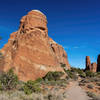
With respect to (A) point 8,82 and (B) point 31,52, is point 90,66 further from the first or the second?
(A) point 8,82

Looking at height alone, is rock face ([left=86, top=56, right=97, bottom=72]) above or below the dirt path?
above

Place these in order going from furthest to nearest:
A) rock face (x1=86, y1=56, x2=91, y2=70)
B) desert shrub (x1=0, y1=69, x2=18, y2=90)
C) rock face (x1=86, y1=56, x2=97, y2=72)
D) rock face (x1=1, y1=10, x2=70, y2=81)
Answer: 1. rock face (x1=86, y1=56, x2=91, y2=70)
2. rock face (x1=86, y1=56, x2=97, y2=72)
3. rock face (x1=1, y1=10, x2=70, y2=81)
4. desert shrub (x1=0, y1=69, x2=18, y2=90)

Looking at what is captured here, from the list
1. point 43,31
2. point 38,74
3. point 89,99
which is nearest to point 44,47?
point 43,31

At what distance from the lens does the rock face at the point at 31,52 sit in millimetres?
22547

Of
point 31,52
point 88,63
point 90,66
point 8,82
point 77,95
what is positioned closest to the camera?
point 77,95

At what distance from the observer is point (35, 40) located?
2608 centimetres

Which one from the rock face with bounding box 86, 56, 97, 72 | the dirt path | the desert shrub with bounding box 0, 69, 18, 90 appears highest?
the rock face with bounding box 86, 56, 97, 72

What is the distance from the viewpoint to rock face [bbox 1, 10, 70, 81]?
74.0 feet

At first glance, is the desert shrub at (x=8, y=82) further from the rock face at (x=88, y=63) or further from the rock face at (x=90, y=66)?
the rock face at (x=88, y=63)

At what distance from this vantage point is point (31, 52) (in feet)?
80.9

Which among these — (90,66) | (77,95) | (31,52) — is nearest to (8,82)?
(77,95)

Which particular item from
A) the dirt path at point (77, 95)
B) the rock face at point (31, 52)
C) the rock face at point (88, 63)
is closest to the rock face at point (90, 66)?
the rock face at point (88, 63)

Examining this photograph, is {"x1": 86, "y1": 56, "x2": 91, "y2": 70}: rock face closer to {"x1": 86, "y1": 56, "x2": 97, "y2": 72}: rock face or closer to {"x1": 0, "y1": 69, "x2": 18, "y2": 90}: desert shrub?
{"x1": 86, "y1": 56, "x2": 97, "y2": 72}: rock face

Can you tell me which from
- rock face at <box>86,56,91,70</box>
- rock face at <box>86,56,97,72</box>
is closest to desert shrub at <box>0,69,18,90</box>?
rock face at <box>86,56,97,72</box>
